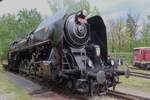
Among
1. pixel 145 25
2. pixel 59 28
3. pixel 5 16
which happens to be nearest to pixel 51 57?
pixel 59 28

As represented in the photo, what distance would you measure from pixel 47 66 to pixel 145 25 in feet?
178

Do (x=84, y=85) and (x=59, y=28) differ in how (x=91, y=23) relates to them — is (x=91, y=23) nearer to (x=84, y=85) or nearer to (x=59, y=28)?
(x=59, y=28)

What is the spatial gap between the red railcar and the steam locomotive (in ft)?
71.5

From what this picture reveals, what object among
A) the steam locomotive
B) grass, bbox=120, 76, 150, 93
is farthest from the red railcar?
the steam locomotive

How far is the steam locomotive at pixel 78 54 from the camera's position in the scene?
10.3m

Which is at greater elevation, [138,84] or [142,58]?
[142,58]

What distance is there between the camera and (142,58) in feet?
111

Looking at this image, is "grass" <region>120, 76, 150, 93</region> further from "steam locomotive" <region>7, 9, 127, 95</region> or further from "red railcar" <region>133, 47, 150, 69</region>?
"red railcar" <region>133, 47, 150, 69</region>

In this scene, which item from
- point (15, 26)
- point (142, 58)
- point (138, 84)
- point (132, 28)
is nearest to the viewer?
point (138, 84)

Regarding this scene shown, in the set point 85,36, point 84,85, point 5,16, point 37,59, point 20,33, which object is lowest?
point 84,85

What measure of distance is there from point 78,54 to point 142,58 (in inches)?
936

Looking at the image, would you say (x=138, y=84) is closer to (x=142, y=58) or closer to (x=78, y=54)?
(x=78, y=54)

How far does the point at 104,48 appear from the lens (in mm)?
11750

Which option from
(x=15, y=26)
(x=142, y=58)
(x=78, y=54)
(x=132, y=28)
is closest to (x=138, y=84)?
(x=78, y=54)
